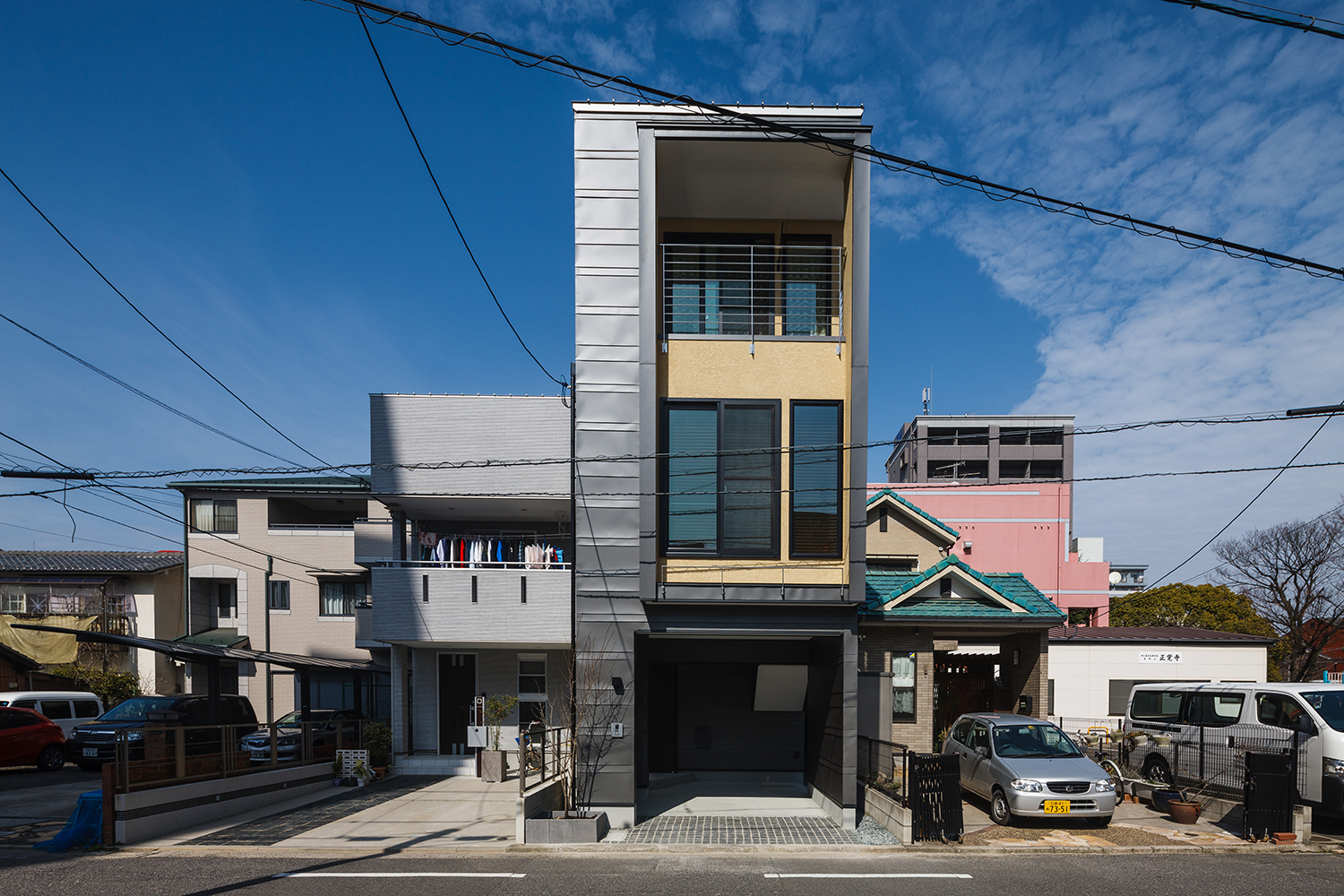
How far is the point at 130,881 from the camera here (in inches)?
332

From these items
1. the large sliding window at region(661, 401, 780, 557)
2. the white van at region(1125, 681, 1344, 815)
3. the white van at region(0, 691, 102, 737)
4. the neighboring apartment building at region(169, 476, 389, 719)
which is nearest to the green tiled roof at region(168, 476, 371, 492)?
the neighboring apartment building at region(169, 476, 389, 719)

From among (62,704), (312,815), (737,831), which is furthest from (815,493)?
(62,704)

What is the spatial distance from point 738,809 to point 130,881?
8084 mm

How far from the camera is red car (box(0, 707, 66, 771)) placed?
664 inches

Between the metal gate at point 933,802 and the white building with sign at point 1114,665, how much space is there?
1418 centimetres

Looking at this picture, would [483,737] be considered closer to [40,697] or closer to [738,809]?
[738,809]

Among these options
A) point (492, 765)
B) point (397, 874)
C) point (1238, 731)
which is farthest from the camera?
point (492, 765)

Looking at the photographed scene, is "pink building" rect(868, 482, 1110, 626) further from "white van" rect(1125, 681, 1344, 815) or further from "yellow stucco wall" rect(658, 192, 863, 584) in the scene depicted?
"yellow stucco wall" rect(658, 192, 863, 584)

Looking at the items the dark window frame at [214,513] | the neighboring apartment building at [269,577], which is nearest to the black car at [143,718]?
the neighboring apartment building at [269,577]

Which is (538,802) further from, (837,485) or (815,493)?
(837,485)

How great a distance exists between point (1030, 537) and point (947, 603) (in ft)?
126

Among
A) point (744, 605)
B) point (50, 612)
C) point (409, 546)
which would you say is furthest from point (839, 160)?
point (50, 612)

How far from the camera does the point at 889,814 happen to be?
10.7m

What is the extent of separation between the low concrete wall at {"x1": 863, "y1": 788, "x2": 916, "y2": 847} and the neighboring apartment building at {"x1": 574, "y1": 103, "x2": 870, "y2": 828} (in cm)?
47
